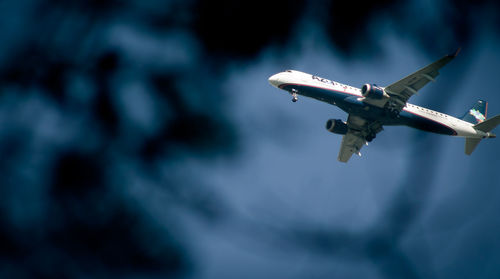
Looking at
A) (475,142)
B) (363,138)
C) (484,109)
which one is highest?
(484,109)

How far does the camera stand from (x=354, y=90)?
49062mm

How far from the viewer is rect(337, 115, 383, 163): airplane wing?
52844 mm

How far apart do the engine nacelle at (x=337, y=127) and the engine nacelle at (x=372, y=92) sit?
7.66 m

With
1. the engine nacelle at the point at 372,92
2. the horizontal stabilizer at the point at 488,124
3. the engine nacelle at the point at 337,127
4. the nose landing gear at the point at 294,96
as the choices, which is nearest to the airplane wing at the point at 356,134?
the engine nacelle at the point at 337,127

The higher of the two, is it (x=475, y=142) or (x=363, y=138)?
(x=363, y=138)

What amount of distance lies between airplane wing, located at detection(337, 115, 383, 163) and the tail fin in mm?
15546

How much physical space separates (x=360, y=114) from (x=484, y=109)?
24302mm

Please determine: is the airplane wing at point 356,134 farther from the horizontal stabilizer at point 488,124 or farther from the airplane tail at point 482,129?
the horizontal stabilizer at point 488,124

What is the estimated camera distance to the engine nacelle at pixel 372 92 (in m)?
46.1

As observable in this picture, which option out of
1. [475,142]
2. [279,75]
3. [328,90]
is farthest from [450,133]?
[279,75]

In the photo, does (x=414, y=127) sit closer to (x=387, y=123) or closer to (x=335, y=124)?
(x=387, y=123)

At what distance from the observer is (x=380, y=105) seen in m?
48.2

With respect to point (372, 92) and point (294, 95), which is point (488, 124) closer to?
point (372, 92)

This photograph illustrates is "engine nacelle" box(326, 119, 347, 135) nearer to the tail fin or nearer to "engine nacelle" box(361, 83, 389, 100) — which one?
"engine nacelle" box(361, 83, 389, 100)
